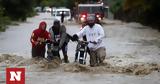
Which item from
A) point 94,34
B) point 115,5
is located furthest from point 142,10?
point 94,34

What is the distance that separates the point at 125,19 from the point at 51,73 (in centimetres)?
7541

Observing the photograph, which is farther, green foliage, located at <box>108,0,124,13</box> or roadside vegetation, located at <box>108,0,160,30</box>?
green foliage, located at <box>108,0,124,13</box>

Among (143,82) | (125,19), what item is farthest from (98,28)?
(125,19)

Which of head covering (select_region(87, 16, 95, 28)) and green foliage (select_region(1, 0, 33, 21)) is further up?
head covering (select_region(87, 16, 95, 28))

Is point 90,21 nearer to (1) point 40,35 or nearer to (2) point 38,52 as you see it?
(1) point 40,35

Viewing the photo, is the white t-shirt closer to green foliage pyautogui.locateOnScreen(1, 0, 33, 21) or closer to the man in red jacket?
the man in red jacket

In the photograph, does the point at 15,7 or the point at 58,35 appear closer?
the point at 58,35

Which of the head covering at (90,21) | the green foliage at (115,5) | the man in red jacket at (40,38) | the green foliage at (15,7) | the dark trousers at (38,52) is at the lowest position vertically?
the green foliage at (115,5)

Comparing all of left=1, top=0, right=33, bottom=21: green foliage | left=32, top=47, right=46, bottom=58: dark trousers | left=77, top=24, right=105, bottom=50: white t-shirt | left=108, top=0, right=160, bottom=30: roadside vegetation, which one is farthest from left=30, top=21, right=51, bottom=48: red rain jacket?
left=1, top=0, right=33, bottom=21: green foliage

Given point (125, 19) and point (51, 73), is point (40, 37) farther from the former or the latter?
point (125, 19)

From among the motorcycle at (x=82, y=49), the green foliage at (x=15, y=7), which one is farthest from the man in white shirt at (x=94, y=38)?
the green foliage at (x=15, y=7)

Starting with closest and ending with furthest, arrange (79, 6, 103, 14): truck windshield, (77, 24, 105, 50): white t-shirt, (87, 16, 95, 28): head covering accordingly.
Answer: (87, 16, 95, 28): head covering → (77, 24, 105, 50): white t-shirt → (79, 6, 103, 14): truck windshield

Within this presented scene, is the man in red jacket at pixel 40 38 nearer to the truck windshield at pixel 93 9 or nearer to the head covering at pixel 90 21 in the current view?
the head covering at pixel 90 21

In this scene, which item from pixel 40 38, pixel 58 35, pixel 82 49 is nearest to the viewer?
pixel 82 49
